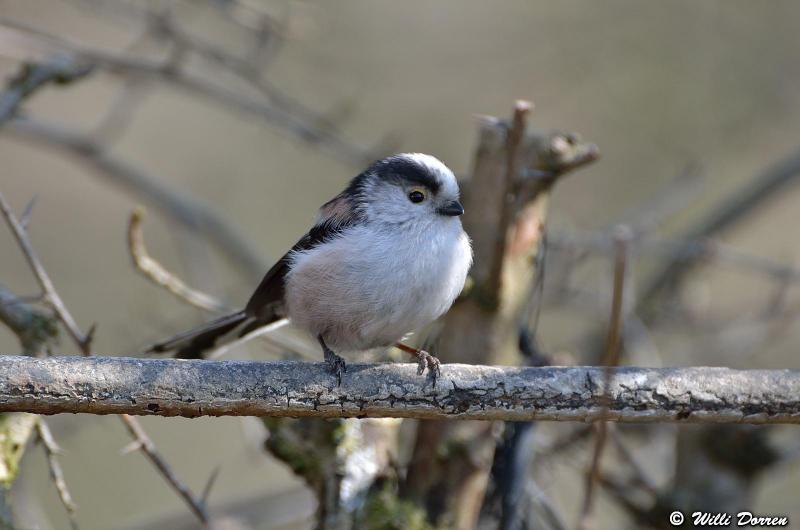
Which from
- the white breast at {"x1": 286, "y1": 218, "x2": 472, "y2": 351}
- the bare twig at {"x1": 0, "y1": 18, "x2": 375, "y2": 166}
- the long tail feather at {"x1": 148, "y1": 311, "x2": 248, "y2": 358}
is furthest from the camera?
the bare twig at {"x1": 0, "y1": 18, "x2": 375, "y2": 166}

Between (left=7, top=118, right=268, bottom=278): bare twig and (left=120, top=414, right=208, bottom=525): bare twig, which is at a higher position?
(left=7, top=118, right=268, bottom=278): bare twig

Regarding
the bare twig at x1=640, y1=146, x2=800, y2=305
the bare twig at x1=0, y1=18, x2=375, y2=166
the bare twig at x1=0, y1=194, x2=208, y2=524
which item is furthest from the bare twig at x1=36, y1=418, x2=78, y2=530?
the bare twig at x1=640, y1=146, x2=800, y2=305

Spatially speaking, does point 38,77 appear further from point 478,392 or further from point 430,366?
point 478,392

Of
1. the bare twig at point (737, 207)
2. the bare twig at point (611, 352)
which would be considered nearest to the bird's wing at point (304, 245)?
the bare twig at point (611, 352)

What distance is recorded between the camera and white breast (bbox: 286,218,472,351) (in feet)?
9.57

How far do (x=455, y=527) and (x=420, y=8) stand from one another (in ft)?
14.5

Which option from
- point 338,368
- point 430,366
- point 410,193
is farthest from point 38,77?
point 430,366

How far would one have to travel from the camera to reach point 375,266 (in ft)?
9.65

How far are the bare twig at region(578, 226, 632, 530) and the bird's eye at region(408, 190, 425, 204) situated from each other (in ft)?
3.49

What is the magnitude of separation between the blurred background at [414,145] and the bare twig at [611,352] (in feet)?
8.99

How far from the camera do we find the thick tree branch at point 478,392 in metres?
2.17

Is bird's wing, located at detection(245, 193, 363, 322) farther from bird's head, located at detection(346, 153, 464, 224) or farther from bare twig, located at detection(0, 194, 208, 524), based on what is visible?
bare twig, located at detection(0, 194, 208, 524)

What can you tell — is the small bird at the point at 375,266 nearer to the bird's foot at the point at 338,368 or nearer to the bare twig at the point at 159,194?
the bird's foot at the point at 338,368

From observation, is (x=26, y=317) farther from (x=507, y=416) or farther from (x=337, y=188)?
(x=337, y=188)
